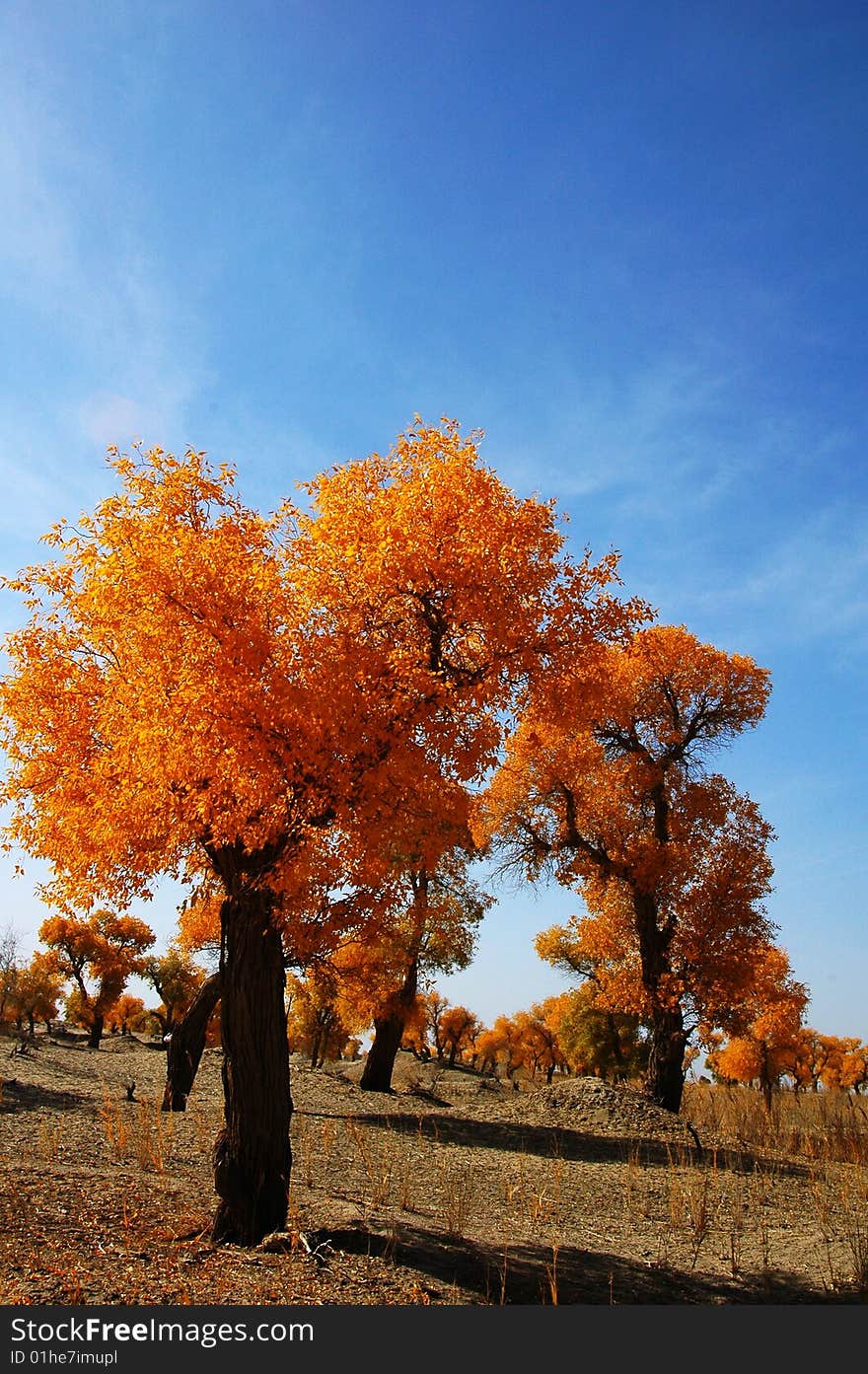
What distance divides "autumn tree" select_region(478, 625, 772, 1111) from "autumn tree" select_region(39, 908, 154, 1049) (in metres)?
43.5

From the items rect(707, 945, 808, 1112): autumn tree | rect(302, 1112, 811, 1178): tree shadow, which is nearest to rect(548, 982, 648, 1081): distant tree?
rect(707, 945, 808, 1112): autumn tree

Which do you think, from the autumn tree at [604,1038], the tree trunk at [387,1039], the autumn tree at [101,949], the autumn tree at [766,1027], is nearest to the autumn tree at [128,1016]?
the autumn tree at [101,949]

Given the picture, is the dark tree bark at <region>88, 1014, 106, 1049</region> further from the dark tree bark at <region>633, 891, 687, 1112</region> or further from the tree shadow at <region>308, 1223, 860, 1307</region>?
the tree shadow at <region>308, 1223, 860, 1307</region>

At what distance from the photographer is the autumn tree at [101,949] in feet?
188

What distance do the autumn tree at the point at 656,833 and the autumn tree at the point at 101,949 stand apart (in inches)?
1714

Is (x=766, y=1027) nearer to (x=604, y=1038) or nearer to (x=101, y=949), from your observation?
(x=604, y=1038)

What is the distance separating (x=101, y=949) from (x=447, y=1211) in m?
54.4

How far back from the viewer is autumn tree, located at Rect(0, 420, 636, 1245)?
29.8 ft

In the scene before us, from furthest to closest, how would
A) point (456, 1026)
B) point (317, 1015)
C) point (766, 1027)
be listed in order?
point (456, 1026), point (317, 1015), point (766, 1027)

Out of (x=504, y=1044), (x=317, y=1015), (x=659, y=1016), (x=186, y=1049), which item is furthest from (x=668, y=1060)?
(x=504, y=1044)

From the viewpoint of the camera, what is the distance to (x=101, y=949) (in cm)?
5869

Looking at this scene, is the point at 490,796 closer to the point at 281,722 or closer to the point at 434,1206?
the point at 434,1206

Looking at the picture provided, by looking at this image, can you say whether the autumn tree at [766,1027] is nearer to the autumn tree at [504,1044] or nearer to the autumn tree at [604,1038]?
the autumn tree at [604,1038]

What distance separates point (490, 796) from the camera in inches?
960
